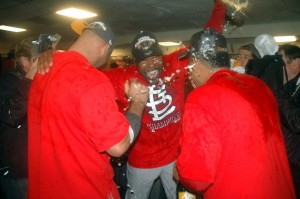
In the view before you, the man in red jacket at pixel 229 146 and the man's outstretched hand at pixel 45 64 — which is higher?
the man's outstretched hand at pixel 45 64

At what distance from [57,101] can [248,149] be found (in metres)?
1.26

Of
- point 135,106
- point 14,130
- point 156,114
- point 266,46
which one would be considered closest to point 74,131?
point 135,106

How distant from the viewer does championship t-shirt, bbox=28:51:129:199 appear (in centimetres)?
179

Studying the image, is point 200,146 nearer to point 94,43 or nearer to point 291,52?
point 94,43

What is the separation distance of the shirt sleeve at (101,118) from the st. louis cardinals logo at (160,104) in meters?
1.89

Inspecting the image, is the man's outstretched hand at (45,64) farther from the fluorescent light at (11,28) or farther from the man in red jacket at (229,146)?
the fluorescent light at (11,28)

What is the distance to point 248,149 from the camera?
1.82m

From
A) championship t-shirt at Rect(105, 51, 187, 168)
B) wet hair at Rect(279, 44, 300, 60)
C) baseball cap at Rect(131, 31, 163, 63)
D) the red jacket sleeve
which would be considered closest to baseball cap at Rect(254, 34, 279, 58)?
wet hair at Rect(279, 44, 300, 60)

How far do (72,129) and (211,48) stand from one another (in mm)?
Result: 1180

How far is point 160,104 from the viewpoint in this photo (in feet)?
12.3

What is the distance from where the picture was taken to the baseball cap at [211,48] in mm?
2172

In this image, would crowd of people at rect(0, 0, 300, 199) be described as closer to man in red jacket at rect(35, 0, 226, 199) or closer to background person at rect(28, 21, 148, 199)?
background person at rect(28, 21, 148, 199)

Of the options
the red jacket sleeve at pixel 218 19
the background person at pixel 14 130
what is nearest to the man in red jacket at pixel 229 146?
the background person at pixel 14 130

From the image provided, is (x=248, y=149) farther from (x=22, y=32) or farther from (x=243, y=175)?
(x=22, y=32)
